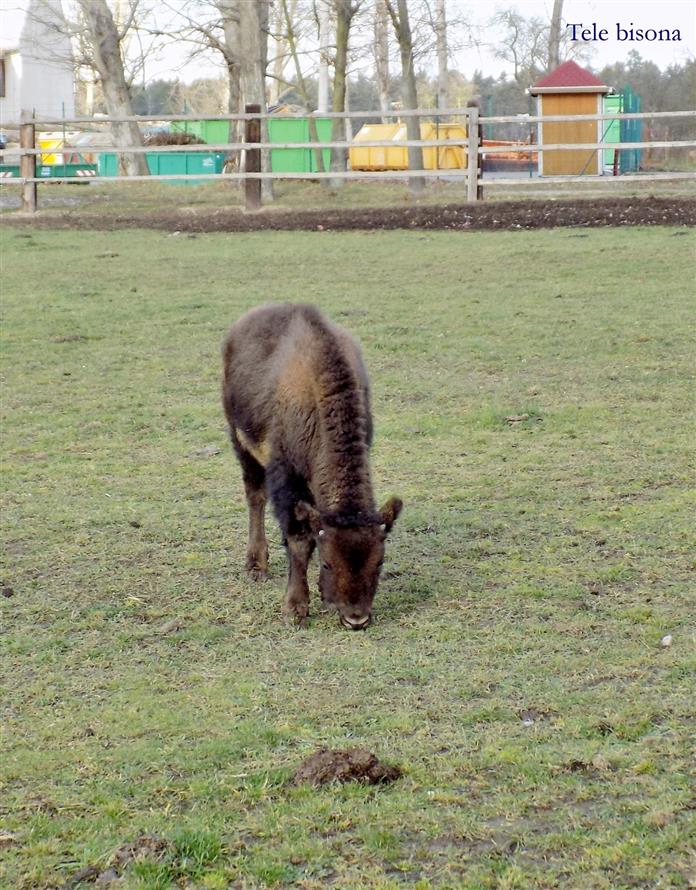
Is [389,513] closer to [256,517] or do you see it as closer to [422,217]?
[256,517]

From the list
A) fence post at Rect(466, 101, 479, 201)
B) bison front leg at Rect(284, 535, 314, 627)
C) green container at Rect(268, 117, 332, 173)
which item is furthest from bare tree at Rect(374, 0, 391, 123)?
bison front leg at Rect(284, 535, 314, 627)

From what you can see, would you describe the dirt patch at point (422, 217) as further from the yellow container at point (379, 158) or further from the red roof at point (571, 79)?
the yellow container at point (379, 158)

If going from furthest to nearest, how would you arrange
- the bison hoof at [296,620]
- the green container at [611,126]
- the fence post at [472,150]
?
1. the green container at [611,126]
2. the fence post at [472,150]
3. the bison hoof at [296,620]

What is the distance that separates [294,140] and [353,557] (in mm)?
41611

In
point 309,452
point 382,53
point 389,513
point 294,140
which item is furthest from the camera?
point 382,53

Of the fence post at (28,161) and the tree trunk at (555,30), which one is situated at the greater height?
the tree trunk at (555,30)

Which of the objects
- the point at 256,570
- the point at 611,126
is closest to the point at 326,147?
the point at 611,126

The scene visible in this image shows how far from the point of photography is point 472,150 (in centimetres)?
2359

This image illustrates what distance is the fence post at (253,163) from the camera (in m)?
24.3

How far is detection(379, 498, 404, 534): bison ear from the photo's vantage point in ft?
20.0

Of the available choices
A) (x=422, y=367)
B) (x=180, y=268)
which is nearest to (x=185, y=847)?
(x=422, y=367)

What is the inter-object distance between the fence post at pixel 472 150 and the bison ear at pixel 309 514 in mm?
18224

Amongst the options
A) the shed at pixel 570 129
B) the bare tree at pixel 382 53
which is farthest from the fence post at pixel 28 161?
the bare tree at pixel 382 53

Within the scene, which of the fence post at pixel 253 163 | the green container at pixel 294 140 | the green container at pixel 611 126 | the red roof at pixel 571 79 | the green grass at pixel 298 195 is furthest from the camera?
the green container at pixel 294 140
